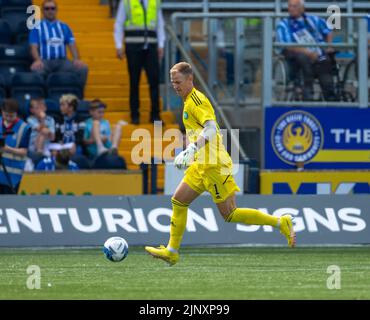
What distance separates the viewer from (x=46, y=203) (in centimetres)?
1734

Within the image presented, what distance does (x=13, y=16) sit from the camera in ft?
70.9

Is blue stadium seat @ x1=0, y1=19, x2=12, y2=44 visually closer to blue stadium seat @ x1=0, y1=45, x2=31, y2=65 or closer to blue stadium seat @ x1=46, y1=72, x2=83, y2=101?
blue stadium seat @ x1=0, y1=45, x2=31, y2=65

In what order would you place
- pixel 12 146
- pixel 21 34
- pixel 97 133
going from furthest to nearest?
pixel 21 34, pixel 97 133, pixel 12 146

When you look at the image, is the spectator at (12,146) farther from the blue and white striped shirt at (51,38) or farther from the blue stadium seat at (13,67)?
the blue stadium seat at (13,67)

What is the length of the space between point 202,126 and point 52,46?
280 inches

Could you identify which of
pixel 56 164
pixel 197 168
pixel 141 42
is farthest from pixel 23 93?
pixel 197 168

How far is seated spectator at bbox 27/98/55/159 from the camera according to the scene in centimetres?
1919

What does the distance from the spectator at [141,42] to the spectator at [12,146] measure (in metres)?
2.27

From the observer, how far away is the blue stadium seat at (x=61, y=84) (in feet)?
66.5

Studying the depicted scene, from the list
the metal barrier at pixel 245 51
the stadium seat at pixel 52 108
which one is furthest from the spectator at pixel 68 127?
the metal barrier at pixel 245 51

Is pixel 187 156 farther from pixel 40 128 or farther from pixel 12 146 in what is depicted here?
pixel 40 128

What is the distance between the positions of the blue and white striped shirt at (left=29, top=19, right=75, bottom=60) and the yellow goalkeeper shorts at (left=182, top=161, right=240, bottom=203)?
6.99m

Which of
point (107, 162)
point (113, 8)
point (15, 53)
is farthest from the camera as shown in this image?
point (113, 8)

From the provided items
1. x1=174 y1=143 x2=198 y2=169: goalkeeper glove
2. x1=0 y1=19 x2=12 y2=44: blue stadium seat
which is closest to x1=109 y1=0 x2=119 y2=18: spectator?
x1=0 y1=19 x2=12 y2=44: blue stadium seat
